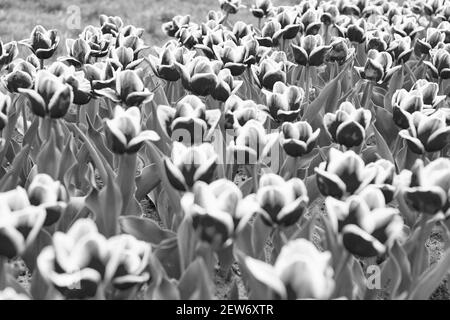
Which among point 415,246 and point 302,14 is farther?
point 302,14

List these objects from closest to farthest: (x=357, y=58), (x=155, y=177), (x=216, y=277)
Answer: (x=216, y=277) → (x=155, y=177) → (x=357, y=58)

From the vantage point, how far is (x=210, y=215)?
1742 mm

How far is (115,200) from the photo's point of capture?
2279 millimetres

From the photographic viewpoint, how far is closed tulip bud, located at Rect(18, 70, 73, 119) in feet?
7.79

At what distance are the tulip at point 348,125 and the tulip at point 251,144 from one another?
32cm

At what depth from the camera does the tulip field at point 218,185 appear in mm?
1721

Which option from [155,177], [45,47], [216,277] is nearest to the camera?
[216,277]

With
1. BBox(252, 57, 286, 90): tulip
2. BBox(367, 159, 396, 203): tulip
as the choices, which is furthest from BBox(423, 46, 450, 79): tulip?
BBox(367, 159, 396, 203): tulip

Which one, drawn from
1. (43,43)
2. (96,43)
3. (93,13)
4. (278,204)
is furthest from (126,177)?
(93,13)

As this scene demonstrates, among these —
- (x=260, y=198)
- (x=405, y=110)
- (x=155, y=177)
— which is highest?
(x=260, y=198)
